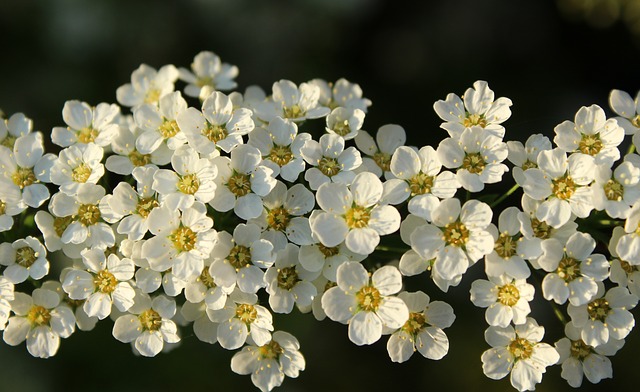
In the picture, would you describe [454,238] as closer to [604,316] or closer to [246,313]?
[604,316]

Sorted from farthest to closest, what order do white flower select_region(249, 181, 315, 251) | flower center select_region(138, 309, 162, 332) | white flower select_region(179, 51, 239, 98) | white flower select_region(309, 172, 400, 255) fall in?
white flower select_region(179, 51, 239, 98)
flower center select_region(138, 309, 162, 332)
white flower select_region(249, 181, 315, 251)
white flower select_region(309, 172, 400, 255)

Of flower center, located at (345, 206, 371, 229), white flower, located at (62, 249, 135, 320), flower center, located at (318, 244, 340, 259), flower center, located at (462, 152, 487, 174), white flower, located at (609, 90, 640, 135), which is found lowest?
white flower, located at (62, 249, 135, 320)

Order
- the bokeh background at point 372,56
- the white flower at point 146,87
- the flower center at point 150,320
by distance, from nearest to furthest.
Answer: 1. the flower center at point 150,320
2. the white flower at point 146,87
3. the bokeh background at point 372,56

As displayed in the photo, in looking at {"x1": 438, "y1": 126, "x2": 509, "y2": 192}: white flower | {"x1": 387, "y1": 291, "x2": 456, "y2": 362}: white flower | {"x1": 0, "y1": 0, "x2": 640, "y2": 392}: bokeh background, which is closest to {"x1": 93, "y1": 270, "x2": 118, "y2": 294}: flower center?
{"x1": 387, "y1": 291, "x2": 456, "y2": 362}: white flower

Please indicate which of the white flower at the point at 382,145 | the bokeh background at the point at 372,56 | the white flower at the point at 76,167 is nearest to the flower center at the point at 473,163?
the white flower at the point at 382,145

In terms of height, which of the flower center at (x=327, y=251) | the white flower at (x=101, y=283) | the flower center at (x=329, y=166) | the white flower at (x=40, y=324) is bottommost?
the white flower at (x=40, y=324)

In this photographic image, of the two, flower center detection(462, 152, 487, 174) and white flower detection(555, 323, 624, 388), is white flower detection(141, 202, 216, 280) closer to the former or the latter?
flower center detection(462, 152, 487, 174)

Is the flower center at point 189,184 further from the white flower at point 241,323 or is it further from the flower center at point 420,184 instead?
the flower center at point 420,184
